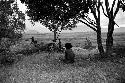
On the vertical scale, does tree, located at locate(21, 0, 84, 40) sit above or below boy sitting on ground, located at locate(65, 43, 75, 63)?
above

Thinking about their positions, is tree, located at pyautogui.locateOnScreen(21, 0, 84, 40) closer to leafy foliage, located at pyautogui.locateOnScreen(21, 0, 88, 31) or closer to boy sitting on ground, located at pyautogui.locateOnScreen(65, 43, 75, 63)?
leafy foliage, located at pyautogui.locateOnScreen(21, 0, 88, 31)

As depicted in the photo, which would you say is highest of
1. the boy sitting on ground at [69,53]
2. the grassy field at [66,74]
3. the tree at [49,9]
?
the tree at [49,9]

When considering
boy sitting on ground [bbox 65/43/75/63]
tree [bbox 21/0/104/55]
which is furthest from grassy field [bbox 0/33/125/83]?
tree [bbox 21/0/104/55]

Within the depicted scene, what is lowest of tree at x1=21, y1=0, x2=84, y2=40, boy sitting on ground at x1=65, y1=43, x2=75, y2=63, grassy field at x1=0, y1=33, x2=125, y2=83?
grassy field at x1=0, y1=33, x2=125, y2=83

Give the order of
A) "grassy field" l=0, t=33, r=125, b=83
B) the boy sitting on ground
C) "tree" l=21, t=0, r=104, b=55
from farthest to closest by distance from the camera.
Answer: "tree" l=21, t=0, r=104, b=55, the boy sitting on ground, "grassy field" l=0, t=33, r=125, b=83

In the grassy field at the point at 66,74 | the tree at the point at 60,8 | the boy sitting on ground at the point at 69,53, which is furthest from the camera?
the tree at the point at 60,8

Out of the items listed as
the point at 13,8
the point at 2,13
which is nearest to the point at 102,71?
the point at 2,13

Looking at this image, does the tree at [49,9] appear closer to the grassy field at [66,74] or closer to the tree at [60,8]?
the tree at [60,8]

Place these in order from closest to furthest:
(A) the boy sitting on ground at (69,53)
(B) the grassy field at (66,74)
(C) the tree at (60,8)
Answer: (B) the grassy field at (66,74), (A) the boy sitting on ground at (69,53), (C) the tree at (60,8)

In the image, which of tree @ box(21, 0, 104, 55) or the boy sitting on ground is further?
tree @ box(21, 0, 104, 55)

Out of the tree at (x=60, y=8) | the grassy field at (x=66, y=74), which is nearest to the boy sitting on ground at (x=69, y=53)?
the grassy field at (x=66, y=74)

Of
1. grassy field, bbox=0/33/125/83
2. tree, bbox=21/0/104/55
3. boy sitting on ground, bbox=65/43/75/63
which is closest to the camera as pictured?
Result: grassy field, bbox=0/33/125/83

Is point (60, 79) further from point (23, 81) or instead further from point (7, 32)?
point (7, 32)

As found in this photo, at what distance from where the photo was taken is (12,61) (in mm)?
21438
